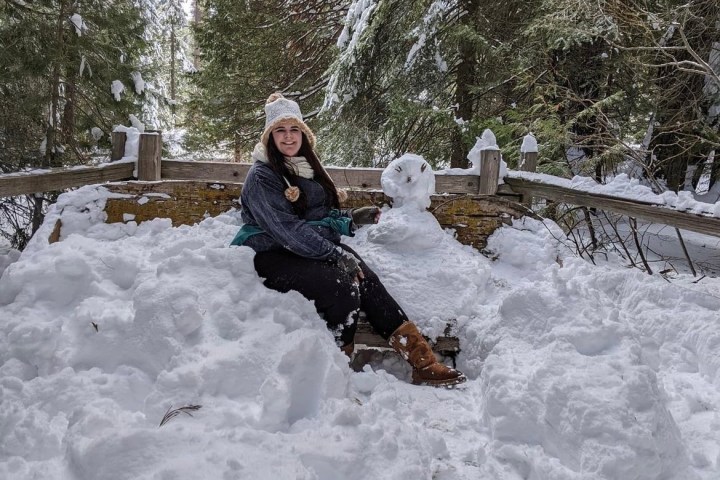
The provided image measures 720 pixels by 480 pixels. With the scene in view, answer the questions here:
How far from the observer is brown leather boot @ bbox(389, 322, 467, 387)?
3.17m

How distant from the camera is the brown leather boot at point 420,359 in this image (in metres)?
3.17

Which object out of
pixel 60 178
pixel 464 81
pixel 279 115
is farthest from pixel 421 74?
pixel 60 178

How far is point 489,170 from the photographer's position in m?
5.53

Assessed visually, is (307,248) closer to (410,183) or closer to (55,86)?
(410,183)

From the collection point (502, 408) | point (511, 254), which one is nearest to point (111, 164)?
point (511, 254)

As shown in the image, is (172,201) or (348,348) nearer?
(348,348)

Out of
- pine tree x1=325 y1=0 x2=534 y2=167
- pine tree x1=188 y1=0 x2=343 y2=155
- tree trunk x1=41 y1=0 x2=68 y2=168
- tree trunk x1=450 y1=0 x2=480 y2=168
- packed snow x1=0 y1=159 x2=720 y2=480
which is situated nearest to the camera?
packed snow x1=0 y1=159 x2=720 y2=480

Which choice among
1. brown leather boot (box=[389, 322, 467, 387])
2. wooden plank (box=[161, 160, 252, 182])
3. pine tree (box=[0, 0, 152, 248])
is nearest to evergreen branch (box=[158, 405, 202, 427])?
brown leather boot (box=[389, 322, 467, 387])

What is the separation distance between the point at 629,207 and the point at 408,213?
174cm

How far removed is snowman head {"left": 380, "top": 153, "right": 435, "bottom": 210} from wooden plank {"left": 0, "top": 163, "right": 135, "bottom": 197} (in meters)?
2.63

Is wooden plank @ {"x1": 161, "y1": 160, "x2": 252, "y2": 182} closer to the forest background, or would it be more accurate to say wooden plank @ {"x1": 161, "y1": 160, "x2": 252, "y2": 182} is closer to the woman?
the woman

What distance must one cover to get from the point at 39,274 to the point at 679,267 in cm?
817

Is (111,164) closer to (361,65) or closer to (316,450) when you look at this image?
(316,450)

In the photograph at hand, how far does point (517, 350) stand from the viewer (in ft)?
9.89
